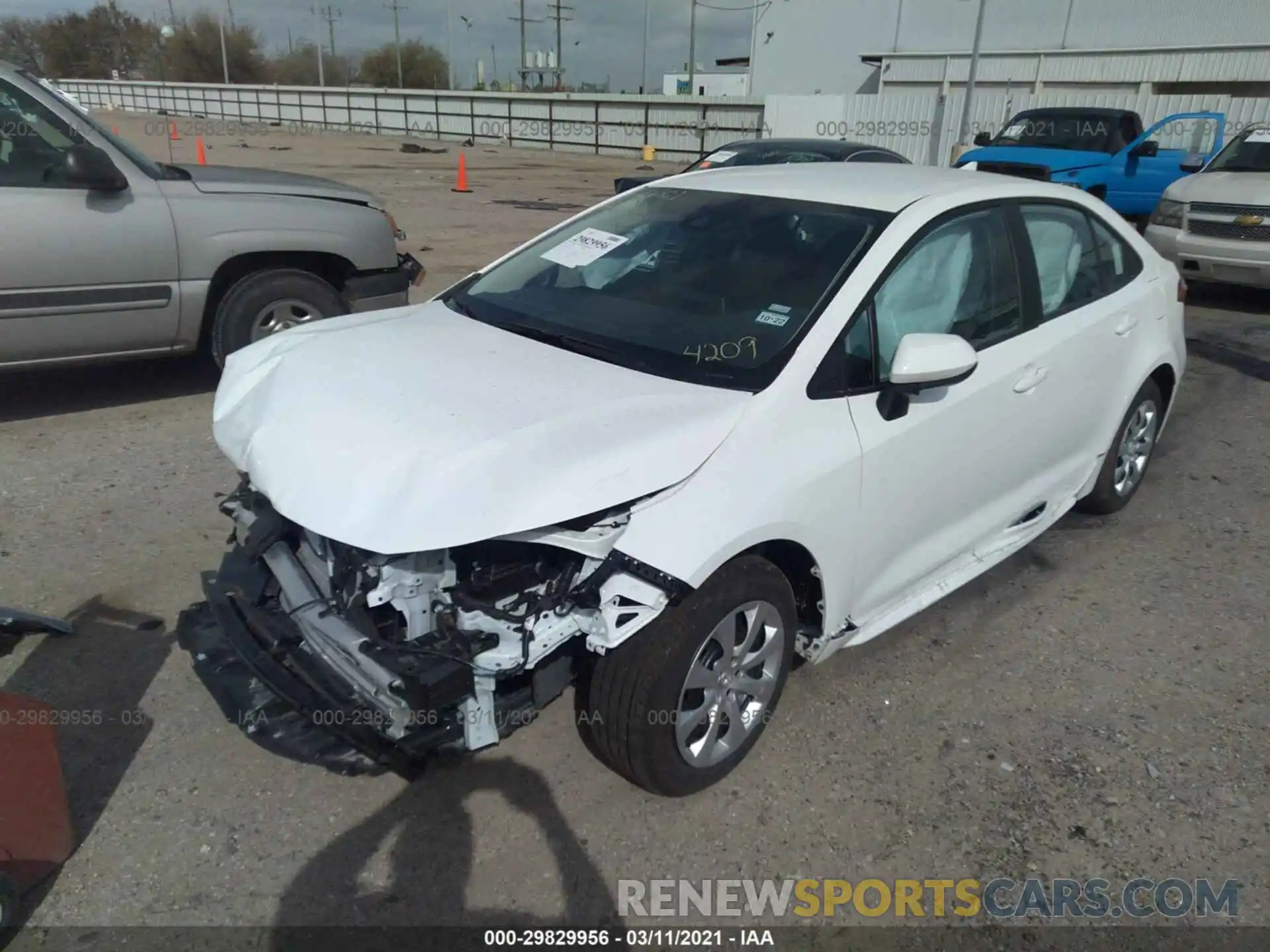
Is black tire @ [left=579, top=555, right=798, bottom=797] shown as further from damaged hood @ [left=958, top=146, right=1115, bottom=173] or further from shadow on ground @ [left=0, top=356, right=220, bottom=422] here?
damaged hood @ [left=958, top=146, right=1115, bottom=173]

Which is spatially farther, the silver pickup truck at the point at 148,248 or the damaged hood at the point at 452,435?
the silver pickup truck at the point at 148,248

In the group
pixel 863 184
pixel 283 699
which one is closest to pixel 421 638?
pixel 283 699

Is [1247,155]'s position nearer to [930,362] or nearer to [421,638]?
[930,362]

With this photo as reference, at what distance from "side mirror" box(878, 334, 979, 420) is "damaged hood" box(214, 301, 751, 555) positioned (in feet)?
1.71

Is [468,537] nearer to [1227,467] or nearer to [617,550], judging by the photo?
[617,550]

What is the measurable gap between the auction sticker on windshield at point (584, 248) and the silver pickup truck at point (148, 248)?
2741 millimetres

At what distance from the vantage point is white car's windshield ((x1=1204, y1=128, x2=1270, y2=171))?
9.36m

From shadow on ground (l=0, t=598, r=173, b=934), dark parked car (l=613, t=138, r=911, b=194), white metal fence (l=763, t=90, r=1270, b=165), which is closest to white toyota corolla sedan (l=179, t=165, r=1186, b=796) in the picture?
shadow on ground (l=0, t=598, r=173, b=934)

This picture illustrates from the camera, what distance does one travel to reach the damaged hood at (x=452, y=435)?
7.30ft

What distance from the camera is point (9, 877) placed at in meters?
2.17

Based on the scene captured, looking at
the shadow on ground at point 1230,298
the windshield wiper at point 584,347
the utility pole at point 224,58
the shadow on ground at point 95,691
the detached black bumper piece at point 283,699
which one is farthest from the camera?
the utility pole at point 224,58

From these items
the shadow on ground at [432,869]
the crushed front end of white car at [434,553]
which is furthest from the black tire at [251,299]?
the shadow on ground at [432,869]

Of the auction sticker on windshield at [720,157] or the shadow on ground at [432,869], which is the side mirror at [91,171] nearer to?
the shadow on ground at [432,869]

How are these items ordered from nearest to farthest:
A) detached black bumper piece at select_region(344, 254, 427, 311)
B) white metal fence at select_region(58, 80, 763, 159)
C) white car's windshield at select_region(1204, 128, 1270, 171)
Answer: detached black bumper piece at select_region(344, 254, 427, 311) → white car's windshield at select_region(1204, 128, 1270, 171) → white metal fence at select_region(58, 80, 763, 159)
